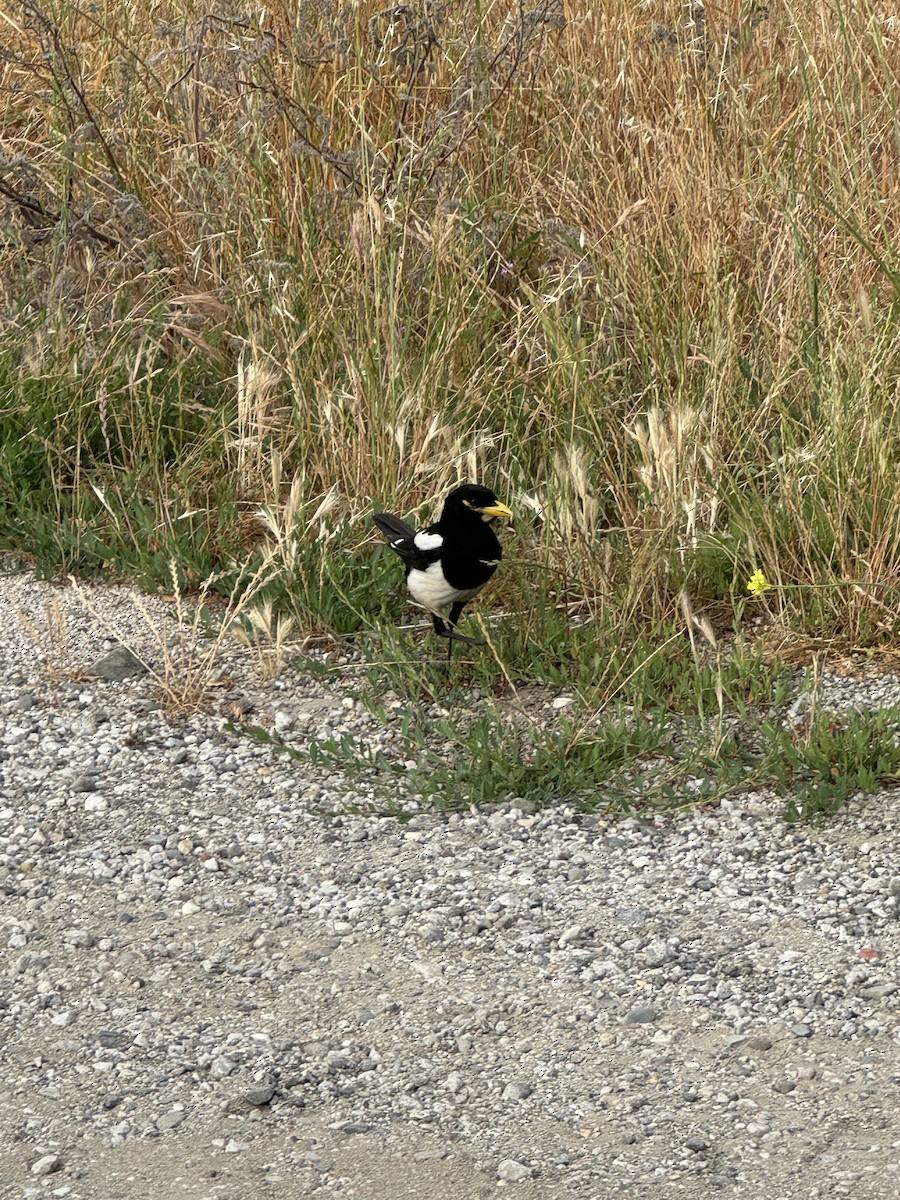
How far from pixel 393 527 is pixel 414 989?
5.72 ft

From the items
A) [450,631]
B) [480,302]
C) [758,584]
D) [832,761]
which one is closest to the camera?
[832,761]

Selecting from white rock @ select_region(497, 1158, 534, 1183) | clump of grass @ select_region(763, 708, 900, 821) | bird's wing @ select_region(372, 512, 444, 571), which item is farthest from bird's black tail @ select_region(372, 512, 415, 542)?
white rock @ select_region(497, 1158, 534, 1183)

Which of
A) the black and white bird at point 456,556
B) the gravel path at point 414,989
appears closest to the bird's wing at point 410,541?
the black and white bird at point 456,556

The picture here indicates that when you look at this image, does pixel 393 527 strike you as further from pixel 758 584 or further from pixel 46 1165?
pixel 46 1165

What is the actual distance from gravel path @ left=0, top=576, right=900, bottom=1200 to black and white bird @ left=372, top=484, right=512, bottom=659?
398 millimetres

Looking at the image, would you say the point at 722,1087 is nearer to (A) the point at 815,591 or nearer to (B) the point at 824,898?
(B) the point at 824,898

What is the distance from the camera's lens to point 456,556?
14.3ft

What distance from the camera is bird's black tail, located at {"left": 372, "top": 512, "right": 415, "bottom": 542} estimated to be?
465 cm

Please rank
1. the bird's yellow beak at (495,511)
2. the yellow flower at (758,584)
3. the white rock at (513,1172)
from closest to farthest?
the white rock at (513,1172)
the yellow flower at (758,584)
the bird's yellow beak at (495,511)

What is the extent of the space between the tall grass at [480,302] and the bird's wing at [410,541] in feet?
0.61

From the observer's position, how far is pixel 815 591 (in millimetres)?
4551

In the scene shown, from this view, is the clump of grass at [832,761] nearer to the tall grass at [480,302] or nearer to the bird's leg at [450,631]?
the tall grass at [480,302]

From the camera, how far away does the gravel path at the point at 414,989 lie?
2.76 metres

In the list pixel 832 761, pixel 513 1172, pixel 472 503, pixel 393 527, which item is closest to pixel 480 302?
pixel 393 527
